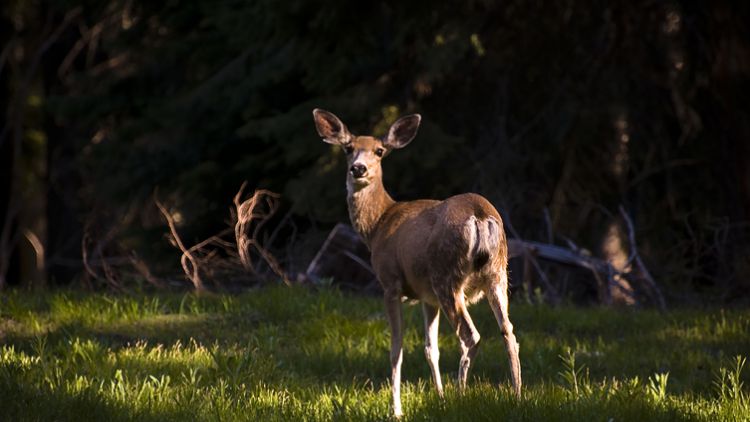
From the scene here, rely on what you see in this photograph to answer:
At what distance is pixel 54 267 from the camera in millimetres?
A: 23719

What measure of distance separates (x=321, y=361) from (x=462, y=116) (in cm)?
771

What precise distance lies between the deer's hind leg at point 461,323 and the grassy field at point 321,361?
0.19m

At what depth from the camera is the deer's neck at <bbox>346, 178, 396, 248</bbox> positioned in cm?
766

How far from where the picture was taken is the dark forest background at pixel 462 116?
12.4 meters

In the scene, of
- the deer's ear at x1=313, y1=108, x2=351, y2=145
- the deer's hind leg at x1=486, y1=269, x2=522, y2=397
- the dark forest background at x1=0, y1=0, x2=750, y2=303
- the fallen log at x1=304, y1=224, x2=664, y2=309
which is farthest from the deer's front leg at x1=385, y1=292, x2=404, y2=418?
the dark forest background at x1=0, y1=0, x2=750, y2=303

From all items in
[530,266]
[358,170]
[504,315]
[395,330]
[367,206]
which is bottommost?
[530,266]

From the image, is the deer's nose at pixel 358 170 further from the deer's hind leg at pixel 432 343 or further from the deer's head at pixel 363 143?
the deer's hind leg at pixel 432 343

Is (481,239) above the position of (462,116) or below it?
below

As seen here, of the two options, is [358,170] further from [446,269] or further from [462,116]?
[462,116]

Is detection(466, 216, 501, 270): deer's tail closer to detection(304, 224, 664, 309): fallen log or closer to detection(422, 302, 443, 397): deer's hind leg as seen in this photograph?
detection(422, 302, 443, 397): deer's hind leg

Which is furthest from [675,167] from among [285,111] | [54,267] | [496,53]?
[54,267]

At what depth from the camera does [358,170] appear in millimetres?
7531

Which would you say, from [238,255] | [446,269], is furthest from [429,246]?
[238,255]

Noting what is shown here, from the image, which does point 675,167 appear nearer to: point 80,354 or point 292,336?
point 292,336
